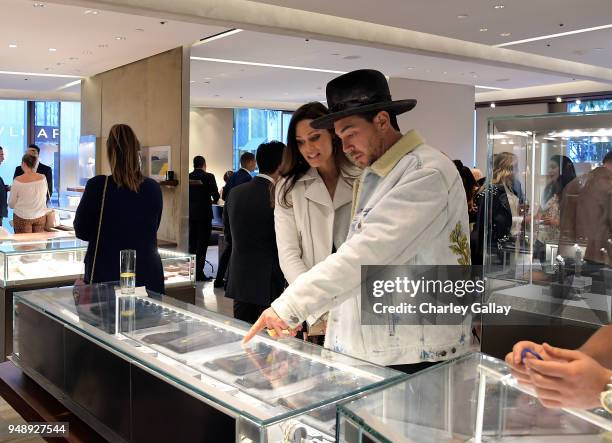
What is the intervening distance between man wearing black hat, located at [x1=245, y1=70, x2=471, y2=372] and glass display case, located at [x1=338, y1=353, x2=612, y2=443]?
0.36 meters

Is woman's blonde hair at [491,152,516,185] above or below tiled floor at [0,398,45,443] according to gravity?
above

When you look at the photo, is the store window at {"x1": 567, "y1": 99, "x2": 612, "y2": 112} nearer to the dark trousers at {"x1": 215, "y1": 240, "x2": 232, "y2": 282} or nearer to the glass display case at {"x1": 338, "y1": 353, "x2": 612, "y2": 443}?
the dark trousers at {"x1": 215, "y1": 240, "x2": 232, "y2": 282}

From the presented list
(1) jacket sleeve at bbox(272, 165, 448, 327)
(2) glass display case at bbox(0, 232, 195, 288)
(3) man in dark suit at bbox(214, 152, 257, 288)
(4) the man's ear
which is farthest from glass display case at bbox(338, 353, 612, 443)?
(3) man in dark suit at bbox(214, 152, 257, 288)

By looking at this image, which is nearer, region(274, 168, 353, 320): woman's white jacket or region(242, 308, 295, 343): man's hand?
region(242, 308, 295, 343): man's hand

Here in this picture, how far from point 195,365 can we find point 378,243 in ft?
1.77

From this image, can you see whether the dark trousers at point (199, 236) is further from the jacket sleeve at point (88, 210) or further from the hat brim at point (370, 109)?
the hat brim at point (370, 109)

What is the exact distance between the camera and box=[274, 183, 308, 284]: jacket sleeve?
2.20 metres

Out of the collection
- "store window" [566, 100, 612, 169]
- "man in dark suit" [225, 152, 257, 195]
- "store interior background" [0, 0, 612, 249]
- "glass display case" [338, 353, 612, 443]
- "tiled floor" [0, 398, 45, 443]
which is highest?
"store interior background" [0, 0, 612, 249]

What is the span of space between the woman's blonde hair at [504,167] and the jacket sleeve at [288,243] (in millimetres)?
850

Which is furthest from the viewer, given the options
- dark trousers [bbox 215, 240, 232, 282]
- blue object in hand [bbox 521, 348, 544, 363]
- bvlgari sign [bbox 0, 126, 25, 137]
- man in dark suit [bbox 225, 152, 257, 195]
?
bvlgari sign [bbox 0, 126, 25, 137]

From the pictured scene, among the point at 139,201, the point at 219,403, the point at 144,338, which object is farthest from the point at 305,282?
the point at 139,201

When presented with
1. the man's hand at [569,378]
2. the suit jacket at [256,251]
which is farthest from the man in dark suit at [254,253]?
the man's hand at [569,378]

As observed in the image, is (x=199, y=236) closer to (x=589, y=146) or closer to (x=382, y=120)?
(x=589, y=146)

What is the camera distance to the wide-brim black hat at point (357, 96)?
167 centimetres
